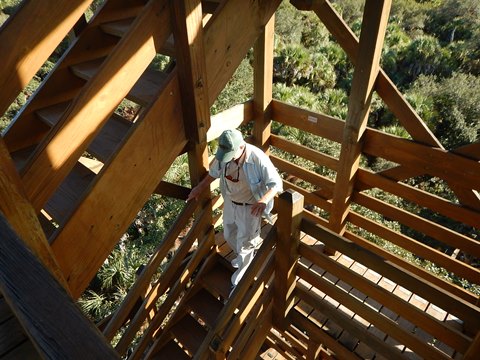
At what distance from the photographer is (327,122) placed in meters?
3.52

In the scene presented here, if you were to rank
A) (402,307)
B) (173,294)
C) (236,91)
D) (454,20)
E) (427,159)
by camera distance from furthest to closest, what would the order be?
(454,20)
(236,91)
(427,159)
(173,294)
(402,307)

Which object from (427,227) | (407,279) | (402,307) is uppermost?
(427,227)

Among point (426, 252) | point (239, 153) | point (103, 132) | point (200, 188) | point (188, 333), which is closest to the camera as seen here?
point (103, 132)

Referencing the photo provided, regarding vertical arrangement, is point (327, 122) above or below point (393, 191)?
above

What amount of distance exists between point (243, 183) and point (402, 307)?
1.42 meters

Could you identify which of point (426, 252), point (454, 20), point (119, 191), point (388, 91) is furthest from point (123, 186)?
point (454, 20)

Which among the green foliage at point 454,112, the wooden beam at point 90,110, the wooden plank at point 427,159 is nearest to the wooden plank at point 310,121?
the wooden plank at point 427,159

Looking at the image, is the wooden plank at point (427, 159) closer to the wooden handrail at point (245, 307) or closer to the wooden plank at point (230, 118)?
the wooden plank at point (230, 118)

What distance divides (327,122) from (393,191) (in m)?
1.02

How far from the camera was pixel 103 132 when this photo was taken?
227 cm

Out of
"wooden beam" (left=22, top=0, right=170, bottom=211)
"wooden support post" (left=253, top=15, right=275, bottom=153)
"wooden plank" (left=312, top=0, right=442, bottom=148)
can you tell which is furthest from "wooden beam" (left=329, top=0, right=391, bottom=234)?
"wooden beam" (left=22, top=0, right=170, bottom=211)

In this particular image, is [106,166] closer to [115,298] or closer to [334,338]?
[334,338]

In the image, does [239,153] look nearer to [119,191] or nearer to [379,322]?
[119,191]

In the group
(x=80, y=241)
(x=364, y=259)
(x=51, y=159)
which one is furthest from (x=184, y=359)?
(x=51, y=159)
